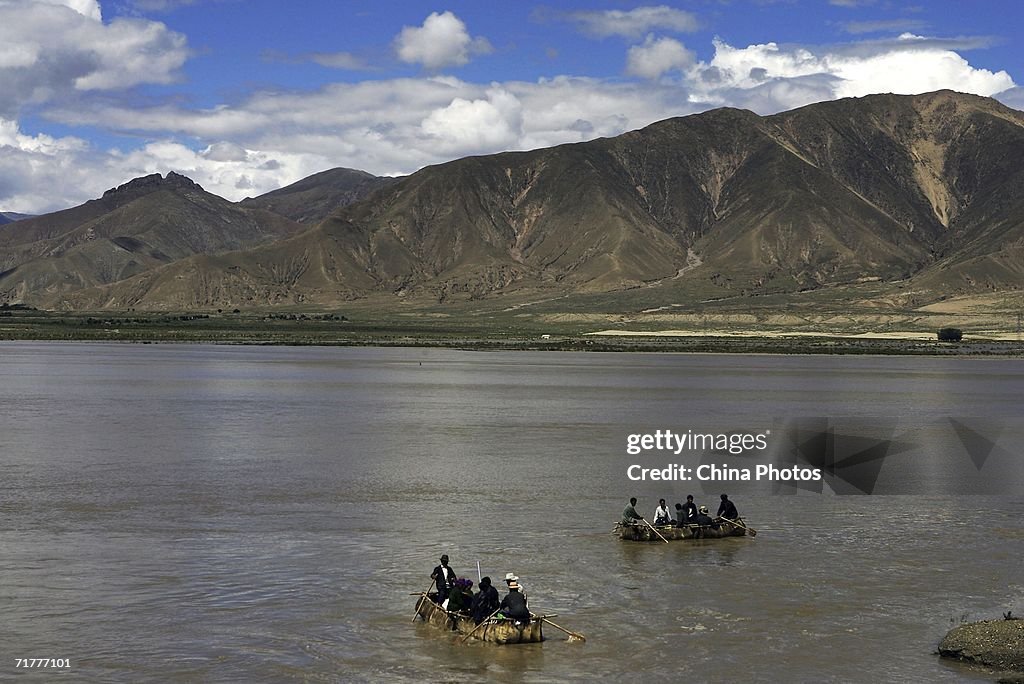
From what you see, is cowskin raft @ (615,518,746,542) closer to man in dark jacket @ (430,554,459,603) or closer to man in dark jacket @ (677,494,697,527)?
man in dark jacket @ (677,494,697,527)

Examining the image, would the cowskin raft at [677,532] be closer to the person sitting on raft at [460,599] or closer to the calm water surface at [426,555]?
the calm water surface at [426,555]

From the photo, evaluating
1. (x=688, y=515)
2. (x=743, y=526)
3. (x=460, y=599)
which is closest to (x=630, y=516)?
(x=688, y=515)

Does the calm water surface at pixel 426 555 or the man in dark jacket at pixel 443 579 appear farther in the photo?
the man in dark jacket at pixel 443 579

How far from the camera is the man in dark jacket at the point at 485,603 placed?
2486 centimetres

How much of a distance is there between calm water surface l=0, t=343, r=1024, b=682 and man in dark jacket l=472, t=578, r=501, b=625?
748 mm

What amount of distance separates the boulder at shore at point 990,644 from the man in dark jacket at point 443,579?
10.2 m

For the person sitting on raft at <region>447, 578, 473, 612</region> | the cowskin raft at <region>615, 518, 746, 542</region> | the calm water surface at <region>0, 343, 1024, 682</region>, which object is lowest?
the calm water surface at <region>0, 343, 1024, 682</region>

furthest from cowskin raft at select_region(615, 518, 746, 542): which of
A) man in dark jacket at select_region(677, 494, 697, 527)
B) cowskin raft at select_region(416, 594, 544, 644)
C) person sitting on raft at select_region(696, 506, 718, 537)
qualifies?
cowskin raft at select_region(416, 594, 544, 644)

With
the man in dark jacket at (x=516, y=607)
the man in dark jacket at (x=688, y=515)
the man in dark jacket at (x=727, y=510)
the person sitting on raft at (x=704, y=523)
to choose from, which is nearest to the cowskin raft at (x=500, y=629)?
the man in dark jacket at (x=516, y=607)

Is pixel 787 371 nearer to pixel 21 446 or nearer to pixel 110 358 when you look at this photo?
pixel 110 358

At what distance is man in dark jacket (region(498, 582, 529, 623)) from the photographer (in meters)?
24.3

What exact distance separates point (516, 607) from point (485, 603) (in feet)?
3.00

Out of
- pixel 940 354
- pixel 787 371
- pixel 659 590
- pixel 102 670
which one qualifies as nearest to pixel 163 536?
pixel 102 670

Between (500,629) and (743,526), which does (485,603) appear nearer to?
(500,629)
